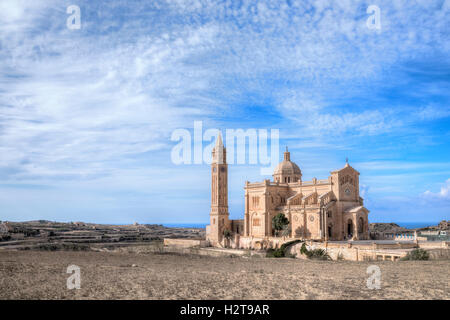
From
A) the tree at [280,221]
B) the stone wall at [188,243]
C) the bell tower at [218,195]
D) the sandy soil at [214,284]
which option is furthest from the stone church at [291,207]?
the sandy soil at [214,284]

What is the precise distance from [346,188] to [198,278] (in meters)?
42.7

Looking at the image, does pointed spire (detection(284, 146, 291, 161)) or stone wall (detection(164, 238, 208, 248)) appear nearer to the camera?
stone wall (detection(164, 238, 208, 248))

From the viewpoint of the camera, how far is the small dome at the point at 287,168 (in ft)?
212

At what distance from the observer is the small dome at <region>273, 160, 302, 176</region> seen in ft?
212

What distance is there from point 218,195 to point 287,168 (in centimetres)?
1162

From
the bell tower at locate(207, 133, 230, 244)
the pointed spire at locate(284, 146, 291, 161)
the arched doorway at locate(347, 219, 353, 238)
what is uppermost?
the pointed spire at locate(284, 146, 291, 161)

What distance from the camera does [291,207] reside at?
54.7 m

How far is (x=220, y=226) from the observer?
6241cm

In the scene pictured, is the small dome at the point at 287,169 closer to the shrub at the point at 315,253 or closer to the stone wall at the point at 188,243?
the stone wall at the point at 188,243

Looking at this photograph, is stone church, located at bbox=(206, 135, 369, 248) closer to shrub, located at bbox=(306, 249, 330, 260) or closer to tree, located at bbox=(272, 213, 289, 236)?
tree, located at bbox=(272, 213, 289, 236)

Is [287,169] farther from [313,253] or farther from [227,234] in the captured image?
[313,253]

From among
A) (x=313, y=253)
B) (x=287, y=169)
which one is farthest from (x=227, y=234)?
(x=313, y=253)

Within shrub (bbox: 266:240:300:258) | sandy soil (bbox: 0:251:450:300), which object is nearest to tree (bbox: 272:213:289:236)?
shrub (bbox: 266:240:300:258)
